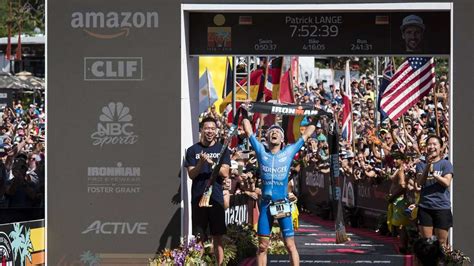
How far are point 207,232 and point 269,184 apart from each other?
4.74 ft

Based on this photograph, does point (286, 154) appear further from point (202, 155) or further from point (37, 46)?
point (37, 46)

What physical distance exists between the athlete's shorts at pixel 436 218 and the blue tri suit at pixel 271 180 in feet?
6.16

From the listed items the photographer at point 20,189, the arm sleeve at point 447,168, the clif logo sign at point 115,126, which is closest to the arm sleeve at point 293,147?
the arm sleeve at point 447,168

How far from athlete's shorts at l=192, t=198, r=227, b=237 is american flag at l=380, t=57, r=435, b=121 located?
6.51 m

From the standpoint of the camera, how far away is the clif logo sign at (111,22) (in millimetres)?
14086

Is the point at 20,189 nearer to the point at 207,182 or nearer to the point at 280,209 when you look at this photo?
the point at 207,182

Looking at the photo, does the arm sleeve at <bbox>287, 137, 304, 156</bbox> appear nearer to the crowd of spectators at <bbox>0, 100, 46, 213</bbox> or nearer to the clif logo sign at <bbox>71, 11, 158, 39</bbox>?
the clif logo sign at <bbox>71, 11, 158, 39</bbox>

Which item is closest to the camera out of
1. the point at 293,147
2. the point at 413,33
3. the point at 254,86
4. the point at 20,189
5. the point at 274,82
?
the point at 293,147

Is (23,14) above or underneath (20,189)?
above

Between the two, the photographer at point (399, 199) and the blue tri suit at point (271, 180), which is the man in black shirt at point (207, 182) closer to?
the blue tri suit at point (271, 180)

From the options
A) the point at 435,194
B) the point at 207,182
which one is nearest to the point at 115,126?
the point at 207,182

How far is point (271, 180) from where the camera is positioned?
13.0m

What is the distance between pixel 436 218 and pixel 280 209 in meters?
2.17
